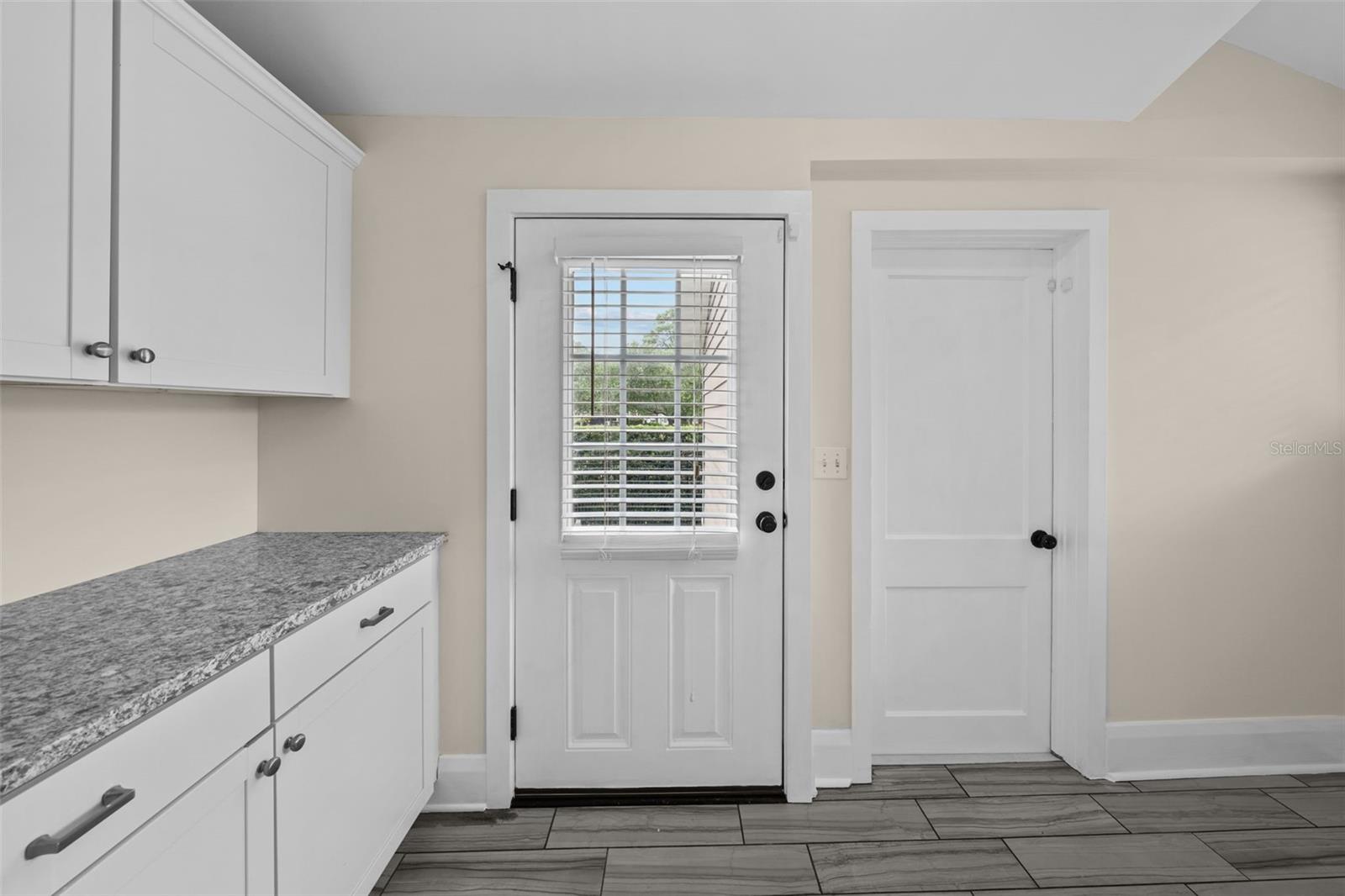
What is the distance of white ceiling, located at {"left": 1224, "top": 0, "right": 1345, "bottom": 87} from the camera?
2.07m

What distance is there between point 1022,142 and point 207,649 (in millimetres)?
2726

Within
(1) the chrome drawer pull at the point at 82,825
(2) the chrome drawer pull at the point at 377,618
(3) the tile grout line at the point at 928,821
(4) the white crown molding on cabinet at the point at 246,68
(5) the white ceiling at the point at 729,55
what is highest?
(5) the white ceiling at the point at 729,55

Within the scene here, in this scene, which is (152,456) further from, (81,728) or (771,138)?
(771,138)

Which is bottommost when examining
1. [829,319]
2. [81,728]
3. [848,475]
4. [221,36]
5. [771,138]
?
[81,728]

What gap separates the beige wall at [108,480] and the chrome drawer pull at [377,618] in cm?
65

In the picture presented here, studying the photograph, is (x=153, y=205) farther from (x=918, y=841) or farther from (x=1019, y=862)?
(x=1019, y=862)

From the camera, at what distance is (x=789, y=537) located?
7.38 ft

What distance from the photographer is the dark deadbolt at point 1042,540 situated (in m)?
2.50

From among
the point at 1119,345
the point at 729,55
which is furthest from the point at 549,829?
the point at 1119,345

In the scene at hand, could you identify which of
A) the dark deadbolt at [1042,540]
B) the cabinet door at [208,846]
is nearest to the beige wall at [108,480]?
the cabinet door at [208,846]

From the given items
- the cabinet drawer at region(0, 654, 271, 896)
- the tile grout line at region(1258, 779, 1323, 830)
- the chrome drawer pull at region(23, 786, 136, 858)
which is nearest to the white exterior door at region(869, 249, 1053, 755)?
the tile grout line at region(1258, 779, 1323, 830)

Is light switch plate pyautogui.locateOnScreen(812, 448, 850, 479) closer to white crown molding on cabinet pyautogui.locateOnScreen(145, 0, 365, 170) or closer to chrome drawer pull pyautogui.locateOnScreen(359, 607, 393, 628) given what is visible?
chrome drawer pull pyautogui.locateOnScreen(359, 607, 393, 628)

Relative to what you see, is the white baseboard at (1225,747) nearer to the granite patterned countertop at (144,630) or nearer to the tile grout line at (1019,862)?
the tile grout line at (1019,862)

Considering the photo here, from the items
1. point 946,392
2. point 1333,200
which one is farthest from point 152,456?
point 1333,200
